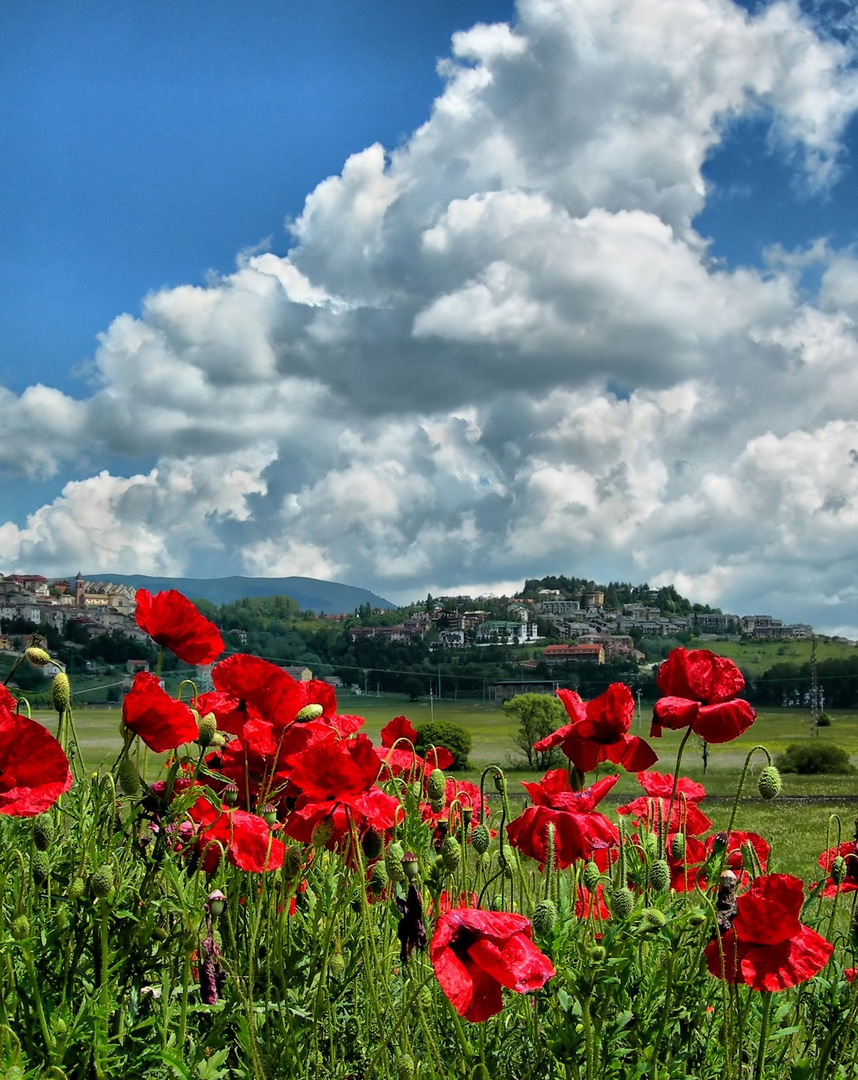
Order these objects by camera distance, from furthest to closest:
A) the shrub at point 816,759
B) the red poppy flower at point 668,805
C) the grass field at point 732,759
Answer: the shrub at point 816,759, the grass field at point 732,759, the red poppy flower at point 668,805

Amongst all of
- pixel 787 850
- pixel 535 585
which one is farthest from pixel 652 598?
pixel 787 850

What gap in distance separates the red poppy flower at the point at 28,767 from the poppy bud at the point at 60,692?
0.26 metres

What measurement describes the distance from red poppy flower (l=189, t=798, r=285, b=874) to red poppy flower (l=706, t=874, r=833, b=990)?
826mm

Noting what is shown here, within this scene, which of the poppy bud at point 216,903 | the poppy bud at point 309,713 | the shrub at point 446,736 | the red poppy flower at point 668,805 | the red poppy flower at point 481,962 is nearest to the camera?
the red poppy flower at point 481,962

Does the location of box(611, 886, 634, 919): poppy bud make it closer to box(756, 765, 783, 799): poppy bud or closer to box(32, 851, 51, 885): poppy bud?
box(756, 765, 783, 799): poppy bud

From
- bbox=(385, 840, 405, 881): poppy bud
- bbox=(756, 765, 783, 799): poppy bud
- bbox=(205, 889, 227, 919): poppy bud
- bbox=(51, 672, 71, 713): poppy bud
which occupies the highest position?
bbox=(51, 672, 71, 713): poppy bud

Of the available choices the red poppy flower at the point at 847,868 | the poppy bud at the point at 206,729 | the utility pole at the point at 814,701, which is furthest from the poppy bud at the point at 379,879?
the utility pole at the point at 814,701

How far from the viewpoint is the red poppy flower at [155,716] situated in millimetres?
1868

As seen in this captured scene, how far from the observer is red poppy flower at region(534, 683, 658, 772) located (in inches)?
82.6

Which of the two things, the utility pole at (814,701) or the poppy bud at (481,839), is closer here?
the poppy bud at (481,839)

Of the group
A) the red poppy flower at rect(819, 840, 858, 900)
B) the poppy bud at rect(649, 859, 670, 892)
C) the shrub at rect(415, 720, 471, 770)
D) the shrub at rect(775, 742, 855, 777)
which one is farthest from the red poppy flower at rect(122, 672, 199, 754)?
the shrub at rect(775, 742, 855, 777)

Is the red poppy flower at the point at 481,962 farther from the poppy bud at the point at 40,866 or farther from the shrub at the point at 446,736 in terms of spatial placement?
the shrub at the point at 446,736

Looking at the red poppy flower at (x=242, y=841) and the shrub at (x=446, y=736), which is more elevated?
the red poppy flower at (x=242, y=841)

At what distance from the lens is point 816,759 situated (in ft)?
88.4
